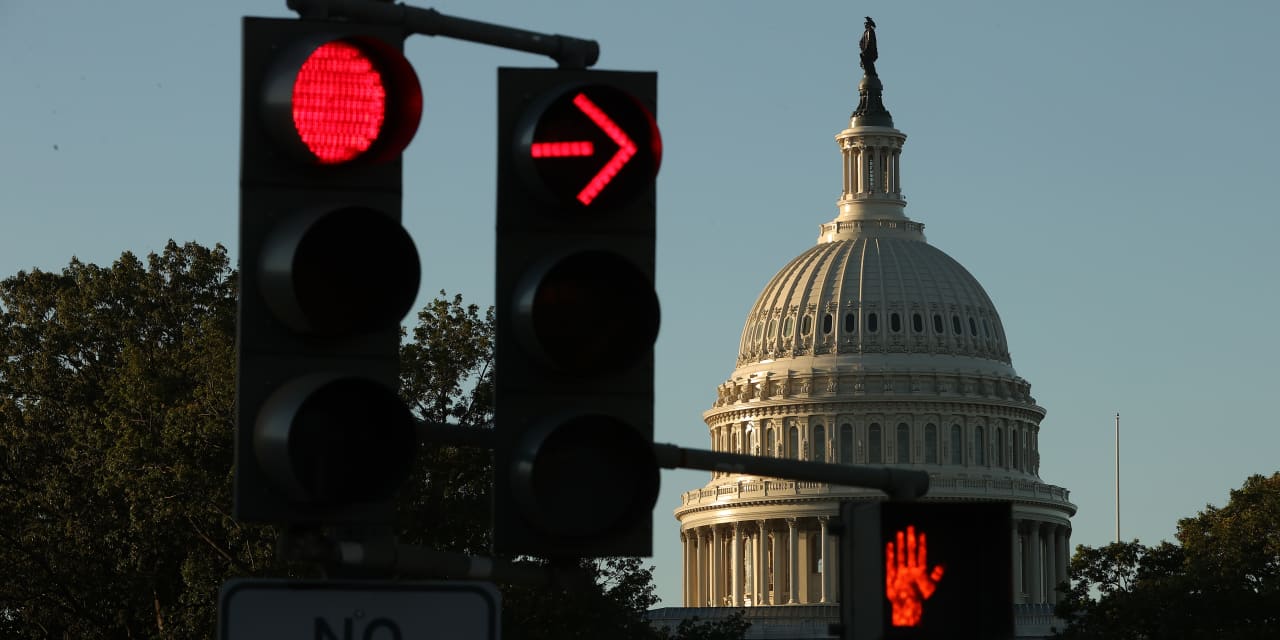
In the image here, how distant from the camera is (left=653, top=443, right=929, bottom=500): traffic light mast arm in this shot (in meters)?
9.43

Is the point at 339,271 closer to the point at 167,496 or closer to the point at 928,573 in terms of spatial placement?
the point at 928,573

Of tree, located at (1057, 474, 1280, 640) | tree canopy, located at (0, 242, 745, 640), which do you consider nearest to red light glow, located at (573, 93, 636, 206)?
tree canopy, located at (0, 242, 745, 640)

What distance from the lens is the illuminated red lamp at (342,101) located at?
8.34 metres

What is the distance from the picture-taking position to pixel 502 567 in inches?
361

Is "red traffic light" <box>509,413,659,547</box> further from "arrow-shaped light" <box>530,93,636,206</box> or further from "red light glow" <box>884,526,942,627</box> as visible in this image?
"red light glow" <box>884,526,942,627</box>

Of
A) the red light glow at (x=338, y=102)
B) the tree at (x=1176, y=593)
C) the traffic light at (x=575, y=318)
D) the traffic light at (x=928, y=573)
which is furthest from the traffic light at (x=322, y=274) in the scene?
the tree at (x=1176, y=593)

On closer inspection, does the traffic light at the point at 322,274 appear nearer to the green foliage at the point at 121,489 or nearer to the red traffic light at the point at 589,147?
the red traffic light at the point at 589,147

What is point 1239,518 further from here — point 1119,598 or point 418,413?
point 418,413

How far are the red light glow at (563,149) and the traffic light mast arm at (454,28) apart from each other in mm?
463

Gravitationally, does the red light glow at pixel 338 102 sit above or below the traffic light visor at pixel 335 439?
above

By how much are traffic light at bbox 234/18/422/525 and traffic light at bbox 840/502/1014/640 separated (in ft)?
5.35

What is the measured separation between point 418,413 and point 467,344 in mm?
2380

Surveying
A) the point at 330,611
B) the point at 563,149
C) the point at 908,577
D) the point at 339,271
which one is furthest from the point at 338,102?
the point at 908,577

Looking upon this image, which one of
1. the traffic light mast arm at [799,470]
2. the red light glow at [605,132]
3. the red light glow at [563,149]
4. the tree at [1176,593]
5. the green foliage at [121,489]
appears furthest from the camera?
the tree at [1176,593]
